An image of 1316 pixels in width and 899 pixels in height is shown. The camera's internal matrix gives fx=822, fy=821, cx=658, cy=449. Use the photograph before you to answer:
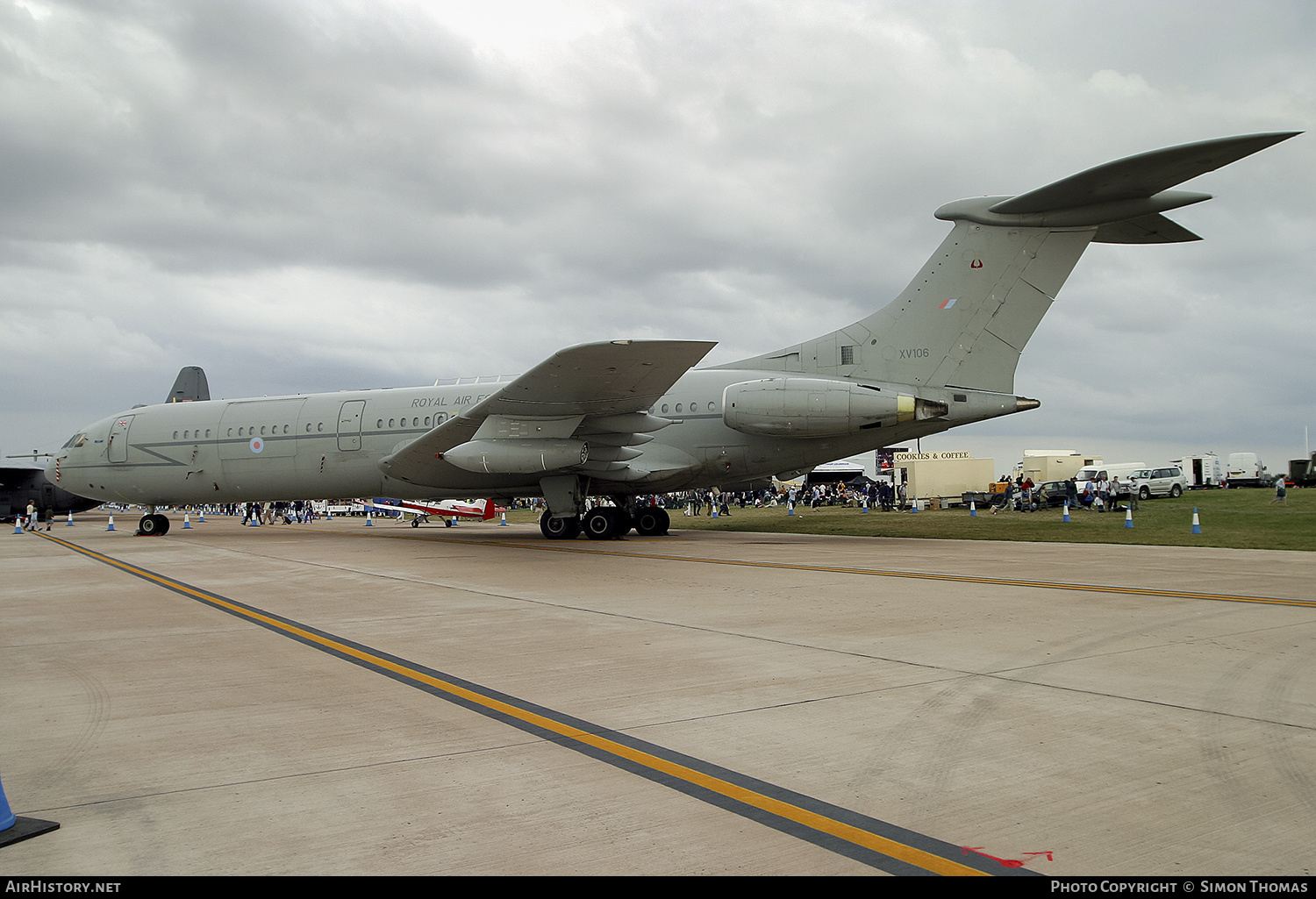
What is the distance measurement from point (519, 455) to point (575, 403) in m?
1.70

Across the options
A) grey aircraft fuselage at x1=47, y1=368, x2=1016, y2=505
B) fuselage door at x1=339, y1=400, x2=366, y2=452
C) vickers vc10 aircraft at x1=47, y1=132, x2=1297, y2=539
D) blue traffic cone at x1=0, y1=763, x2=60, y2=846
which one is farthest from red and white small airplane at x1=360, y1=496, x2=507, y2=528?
blue traffic cone at x1=0, y1=763, x2=60, y2=846

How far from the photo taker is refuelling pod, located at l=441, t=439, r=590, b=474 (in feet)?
57.7

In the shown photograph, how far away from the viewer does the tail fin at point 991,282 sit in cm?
1588

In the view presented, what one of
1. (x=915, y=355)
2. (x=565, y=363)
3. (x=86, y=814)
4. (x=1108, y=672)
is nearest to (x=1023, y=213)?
(x=915, y=355)

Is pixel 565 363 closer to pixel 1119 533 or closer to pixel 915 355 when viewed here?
pixel 915 355

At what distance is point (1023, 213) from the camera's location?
16.7 meters

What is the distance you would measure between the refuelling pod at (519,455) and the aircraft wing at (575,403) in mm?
201

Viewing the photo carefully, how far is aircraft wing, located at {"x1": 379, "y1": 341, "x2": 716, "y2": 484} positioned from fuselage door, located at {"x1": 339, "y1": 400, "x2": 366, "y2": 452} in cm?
164

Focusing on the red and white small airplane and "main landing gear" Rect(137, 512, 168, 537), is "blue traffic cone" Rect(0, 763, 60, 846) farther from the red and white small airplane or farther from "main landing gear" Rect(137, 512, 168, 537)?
the red and white small airplane

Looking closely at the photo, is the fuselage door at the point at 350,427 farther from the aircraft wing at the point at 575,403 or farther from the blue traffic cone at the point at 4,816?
the blue traffic cone at the point at 4,816

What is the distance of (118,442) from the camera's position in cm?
2342

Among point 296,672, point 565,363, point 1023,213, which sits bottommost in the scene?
point 296,672
